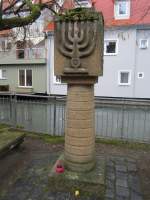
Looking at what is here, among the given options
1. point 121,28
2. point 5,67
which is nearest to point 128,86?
point 121,28

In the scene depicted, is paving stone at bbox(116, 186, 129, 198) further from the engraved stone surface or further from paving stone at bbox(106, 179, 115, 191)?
the engraved stone surface

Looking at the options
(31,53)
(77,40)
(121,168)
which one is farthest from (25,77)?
(77,40)

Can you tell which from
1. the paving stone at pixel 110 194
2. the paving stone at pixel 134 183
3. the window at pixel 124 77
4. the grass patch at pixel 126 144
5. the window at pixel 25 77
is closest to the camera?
the paving stone at pixel 110 194

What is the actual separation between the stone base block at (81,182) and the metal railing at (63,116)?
3132mm

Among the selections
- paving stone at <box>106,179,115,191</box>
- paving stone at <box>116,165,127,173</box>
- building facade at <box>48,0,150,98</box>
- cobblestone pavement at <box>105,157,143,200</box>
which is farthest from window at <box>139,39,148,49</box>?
paving stone at <box>106,179,115,191</box>

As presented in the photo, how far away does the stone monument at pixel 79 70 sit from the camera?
161 inches

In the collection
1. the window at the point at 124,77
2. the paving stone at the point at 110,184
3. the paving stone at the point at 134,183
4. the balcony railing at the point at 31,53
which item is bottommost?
the paving stone at the point at 134,183

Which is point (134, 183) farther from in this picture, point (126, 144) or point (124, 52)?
point (124, 52)

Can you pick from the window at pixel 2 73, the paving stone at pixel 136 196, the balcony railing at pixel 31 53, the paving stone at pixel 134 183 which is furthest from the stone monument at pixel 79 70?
the window at pixel 2 73

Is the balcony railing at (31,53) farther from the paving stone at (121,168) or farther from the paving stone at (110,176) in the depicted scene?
the paving stone at (110,176)

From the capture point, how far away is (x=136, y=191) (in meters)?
4.14

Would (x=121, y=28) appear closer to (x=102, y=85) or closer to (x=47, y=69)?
(x=102, y=85)

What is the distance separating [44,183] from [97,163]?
115 centimetres

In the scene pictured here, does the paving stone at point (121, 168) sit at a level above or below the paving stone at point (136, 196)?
above
